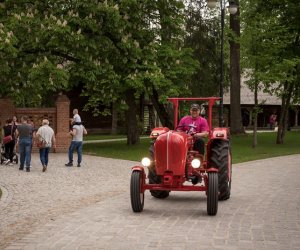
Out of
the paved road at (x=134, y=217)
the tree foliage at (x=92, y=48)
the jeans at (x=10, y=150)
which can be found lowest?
the paved road at (x=134, y=217)

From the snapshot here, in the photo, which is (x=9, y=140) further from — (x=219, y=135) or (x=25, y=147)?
(x=219, y=135)

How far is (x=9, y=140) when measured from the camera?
2075 centimetres

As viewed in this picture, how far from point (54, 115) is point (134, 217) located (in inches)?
739

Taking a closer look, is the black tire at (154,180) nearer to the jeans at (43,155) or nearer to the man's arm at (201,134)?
the man's arm at (201,134)

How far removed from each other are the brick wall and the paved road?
1118 cm

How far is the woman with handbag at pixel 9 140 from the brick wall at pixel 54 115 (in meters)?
6.51

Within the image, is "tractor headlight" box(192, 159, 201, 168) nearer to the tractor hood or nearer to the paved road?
the tractor hood

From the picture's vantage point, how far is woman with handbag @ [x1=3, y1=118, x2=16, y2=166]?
820 inches

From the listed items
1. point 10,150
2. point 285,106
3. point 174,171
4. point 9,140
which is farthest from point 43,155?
point 285,106

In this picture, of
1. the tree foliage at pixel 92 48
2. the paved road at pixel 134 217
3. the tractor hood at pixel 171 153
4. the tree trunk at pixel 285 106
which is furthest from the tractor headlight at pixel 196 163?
the tree trunk at pixel 285 106

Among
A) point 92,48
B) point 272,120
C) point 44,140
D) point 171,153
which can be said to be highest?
point 92,48

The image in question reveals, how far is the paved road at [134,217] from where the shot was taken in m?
8.27

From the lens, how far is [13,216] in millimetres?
10406

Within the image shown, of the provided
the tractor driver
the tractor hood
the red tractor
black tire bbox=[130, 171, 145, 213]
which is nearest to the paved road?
black tire bbox=[130, 171, 145, 213]
